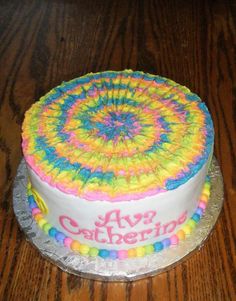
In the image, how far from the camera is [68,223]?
125 centimetres

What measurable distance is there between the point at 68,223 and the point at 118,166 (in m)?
0.21

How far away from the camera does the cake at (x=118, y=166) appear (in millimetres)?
1158

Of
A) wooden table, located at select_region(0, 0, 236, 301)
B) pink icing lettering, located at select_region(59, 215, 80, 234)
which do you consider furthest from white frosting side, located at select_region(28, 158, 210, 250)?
wooden table, located at select_region(0, 0, 236, 301)

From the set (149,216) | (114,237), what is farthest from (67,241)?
(149,216)

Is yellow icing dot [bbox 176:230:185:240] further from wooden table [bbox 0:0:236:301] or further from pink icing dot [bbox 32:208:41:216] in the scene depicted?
pink icing dot [bbox 32:208:41:216]

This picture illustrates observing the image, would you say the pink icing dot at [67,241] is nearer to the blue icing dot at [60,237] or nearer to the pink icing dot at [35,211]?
the blue icing dot at [60,237]

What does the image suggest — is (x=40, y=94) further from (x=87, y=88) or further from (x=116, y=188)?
(x=116, y=188)

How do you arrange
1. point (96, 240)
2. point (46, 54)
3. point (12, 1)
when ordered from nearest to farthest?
point (96, 240) → point (46, 54) → point (12, 1)

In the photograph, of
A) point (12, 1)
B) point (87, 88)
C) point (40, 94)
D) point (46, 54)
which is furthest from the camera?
point (12, 1)

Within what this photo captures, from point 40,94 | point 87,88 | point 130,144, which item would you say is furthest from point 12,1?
point 130,144

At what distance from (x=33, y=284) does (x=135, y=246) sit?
0.27 metres

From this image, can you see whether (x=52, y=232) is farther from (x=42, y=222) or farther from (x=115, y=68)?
(x=115, y=68)

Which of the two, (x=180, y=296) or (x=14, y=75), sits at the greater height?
(x=14, y=75)

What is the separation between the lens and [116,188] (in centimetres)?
114
